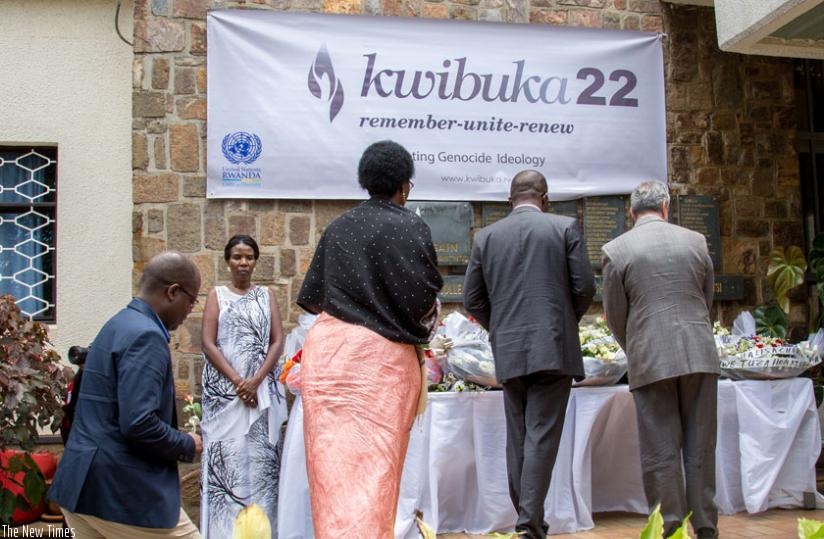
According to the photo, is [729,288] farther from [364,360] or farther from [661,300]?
[364,360]

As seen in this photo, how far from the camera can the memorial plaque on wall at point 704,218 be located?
734 cm

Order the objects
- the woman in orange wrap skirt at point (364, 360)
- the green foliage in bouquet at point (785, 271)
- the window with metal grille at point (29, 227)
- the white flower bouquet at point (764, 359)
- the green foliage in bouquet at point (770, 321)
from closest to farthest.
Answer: the woman in orange wrap skirt at point (364, 360), the white flower bouquet at point (764, 359), the window with metal grille at point (29, 227), the green foliage in bouquet at point (770, 321), the green foliage in bouquet at point (785, 271)

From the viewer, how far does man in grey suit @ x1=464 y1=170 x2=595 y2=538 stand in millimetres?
4613

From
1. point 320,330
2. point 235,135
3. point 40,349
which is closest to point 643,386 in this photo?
point 320,330

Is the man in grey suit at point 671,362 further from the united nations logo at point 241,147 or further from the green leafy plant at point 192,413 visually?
the united nations logo at point 241,147

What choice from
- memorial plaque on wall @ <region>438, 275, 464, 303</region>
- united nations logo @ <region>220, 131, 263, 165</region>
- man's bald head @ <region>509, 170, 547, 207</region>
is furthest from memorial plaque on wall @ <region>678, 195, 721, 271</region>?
united nations logo @ <region>220, 131, 263, 165</region>

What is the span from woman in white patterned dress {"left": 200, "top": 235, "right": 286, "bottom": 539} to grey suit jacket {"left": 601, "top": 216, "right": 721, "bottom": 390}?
77.9 inches

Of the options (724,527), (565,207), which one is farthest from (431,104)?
(724,527)

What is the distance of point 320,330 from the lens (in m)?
3.31

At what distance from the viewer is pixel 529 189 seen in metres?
4.99

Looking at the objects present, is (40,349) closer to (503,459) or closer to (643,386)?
(503,459)

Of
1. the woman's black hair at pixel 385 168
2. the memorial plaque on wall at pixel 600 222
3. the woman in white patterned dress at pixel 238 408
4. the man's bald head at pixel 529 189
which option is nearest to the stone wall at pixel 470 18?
the memorial plaque on wall at pixel 600 222

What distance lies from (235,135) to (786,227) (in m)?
4.46

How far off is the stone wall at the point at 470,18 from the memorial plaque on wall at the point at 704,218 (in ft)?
0.29
